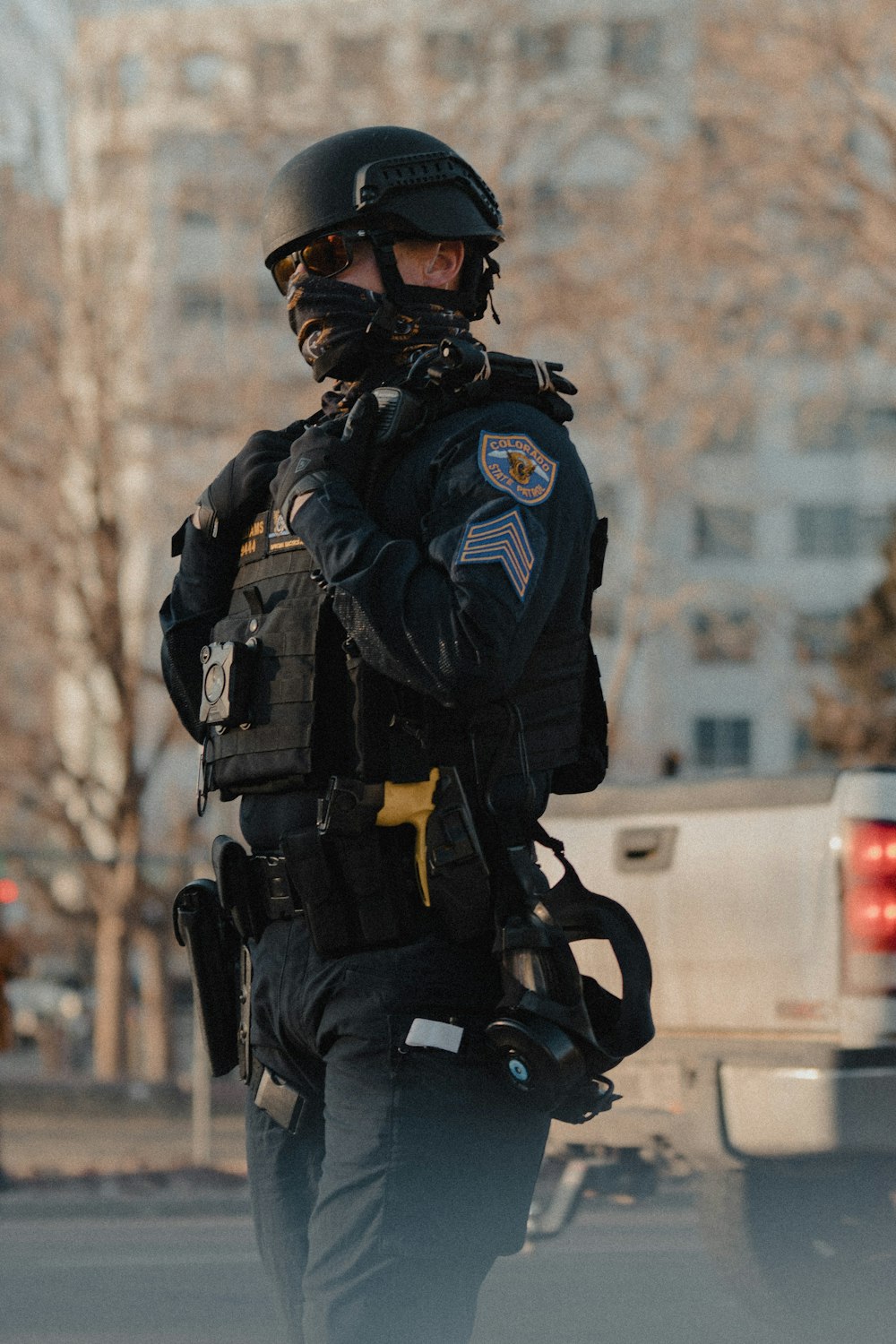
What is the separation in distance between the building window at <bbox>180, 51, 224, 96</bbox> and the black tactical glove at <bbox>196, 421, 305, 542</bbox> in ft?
50.8

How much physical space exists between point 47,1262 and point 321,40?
12995 mm

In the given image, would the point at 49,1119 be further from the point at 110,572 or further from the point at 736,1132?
the point at 736,1132

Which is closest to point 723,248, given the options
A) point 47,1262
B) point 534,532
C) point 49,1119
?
point 49,1119

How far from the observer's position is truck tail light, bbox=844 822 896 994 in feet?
19.6

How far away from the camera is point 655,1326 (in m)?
6.18

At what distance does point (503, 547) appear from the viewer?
2.61 m

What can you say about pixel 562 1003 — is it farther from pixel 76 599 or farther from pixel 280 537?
pixel 76 599

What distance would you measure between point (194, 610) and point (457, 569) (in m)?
0.61

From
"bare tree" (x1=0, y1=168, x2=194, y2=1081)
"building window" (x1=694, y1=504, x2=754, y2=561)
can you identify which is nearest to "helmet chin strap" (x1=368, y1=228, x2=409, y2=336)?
"bare tree" (x1=0, y1=168, x2=194, y2=1081)

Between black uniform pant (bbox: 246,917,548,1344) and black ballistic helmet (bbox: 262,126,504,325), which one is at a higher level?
black ballistic helmet (bbox: 262,126,504,325)

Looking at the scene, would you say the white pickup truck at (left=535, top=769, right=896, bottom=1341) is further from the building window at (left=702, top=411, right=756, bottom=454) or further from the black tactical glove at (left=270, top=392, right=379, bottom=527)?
the building window at (left=702, top=411, right=756, bottom=454)

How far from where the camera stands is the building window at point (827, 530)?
64.1 metres

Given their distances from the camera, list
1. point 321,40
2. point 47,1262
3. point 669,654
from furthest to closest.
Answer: point 669,654
point 321,40
point 47,1262

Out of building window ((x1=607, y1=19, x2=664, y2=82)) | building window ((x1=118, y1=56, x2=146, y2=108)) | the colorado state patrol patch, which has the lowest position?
the colorado state patrol patch
